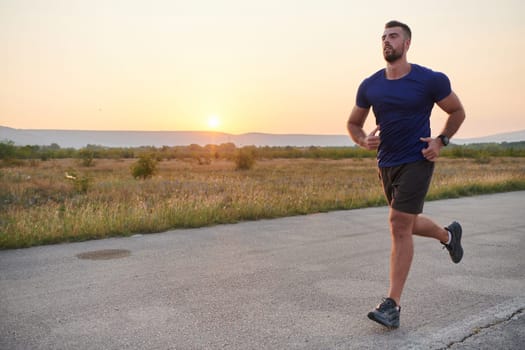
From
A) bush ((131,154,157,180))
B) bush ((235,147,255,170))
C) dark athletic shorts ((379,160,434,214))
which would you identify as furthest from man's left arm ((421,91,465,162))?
bush ((235,147,255,170))

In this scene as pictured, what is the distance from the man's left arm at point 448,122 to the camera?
4027 millimetres

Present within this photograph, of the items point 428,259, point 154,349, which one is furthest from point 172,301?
point 428,259

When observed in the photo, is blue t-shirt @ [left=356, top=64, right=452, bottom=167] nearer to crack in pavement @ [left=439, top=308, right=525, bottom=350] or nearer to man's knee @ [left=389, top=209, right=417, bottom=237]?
man's knee @ [left=389, top=209, right=417, bottom=237]

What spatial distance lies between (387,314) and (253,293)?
146 centimetres

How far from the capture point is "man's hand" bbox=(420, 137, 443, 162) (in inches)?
158

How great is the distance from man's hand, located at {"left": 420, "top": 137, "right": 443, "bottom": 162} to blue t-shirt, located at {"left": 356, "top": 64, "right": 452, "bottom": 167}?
62 millimetres

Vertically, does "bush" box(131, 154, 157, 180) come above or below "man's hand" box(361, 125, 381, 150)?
below

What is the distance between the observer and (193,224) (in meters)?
9.35

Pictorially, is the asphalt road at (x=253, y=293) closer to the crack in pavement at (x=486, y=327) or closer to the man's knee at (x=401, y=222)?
the crack in pavement at (x=486, y=327)

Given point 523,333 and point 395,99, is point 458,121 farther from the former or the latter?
point 523,333

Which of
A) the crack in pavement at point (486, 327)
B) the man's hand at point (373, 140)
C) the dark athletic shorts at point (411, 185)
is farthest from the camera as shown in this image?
the man's hand at point (373, 140)

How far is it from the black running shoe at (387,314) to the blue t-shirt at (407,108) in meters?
1.11

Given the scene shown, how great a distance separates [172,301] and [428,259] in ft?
11.4

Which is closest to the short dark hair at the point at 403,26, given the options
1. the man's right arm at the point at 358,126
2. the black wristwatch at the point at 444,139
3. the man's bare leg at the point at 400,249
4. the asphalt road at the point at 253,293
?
the man's right arm at the point at 358,126
